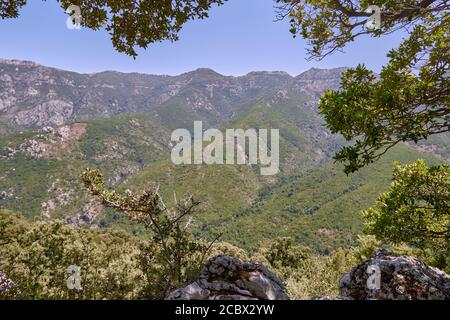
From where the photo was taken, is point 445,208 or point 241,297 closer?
point 241,297

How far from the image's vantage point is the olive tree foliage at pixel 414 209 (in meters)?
12.4

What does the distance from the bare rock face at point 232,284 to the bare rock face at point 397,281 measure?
2210 mm

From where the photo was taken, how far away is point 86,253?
3312cm

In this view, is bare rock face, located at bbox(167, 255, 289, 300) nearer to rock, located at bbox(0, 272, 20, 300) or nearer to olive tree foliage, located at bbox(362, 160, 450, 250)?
rock, located at bbox(0, 272, 20, 300)

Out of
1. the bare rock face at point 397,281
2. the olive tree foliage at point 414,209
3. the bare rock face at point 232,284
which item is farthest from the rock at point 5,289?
the olive tree foliage at point 414,209

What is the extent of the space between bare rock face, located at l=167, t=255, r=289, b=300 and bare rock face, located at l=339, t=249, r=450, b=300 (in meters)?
2.21

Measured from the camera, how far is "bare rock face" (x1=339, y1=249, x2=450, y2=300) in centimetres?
834

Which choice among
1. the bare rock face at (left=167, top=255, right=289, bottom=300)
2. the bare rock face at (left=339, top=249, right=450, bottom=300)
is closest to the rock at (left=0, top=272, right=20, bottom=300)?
the bare rock face at (left=167, top=255, right=289, bottom=300)

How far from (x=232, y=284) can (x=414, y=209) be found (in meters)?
8.81

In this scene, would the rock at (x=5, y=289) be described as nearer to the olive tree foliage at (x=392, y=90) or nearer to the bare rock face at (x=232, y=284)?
the bare rock face at (x=232, y=284)

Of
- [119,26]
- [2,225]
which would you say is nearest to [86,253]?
[2,225]
